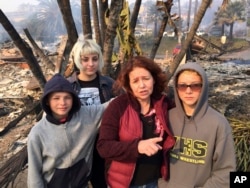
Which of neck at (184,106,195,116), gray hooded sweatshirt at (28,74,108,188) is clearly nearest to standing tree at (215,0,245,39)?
neck at (184,106,195,116)

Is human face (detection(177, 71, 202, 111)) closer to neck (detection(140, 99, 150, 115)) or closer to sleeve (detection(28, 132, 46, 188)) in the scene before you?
neck (detection(140, 99, 150, 115))

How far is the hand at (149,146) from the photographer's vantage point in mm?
1478

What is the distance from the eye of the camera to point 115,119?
1689mm

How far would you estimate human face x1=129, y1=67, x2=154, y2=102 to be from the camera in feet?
5.49

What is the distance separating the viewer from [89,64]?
1981mm

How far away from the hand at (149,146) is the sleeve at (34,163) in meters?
0.62

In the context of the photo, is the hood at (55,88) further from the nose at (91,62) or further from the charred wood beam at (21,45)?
the charred wood beam at (21,45)

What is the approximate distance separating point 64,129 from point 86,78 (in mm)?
430

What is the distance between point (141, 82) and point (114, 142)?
36 cm

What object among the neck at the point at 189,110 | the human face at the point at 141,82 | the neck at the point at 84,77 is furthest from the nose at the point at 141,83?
the neck at the point at 84,77

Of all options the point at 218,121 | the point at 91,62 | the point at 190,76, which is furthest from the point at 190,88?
the point at 91,62

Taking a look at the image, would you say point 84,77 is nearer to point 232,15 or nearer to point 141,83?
point 141,83

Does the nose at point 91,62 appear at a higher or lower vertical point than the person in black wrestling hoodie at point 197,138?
higher

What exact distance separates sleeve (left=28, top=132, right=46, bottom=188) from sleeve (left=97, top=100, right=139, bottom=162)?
0.37 meters
